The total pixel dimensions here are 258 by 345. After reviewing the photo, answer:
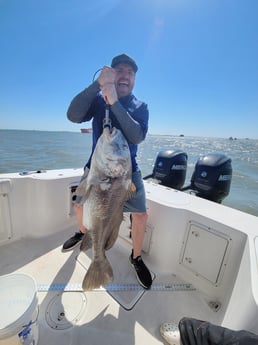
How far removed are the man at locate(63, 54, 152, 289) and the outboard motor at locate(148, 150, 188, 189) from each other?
1.35 m

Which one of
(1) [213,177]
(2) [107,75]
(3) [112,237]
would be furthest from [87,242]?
(1) [213,177]

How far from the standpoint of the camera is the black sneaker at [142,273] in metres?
1.69

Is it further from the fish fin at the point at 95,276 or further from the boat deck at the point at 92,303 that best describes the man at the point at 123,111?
the fish fin at the point at 95,276

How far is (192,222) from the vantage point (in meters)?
1.67

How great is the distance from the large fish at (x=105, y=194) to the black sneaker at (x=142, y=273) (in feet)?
1.69

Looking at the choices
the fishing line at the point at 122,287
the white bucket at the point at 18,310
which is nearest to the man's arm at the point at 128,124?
the white bucket at the point at 18,310

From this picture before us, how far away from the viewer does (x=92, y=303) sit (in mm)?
1494

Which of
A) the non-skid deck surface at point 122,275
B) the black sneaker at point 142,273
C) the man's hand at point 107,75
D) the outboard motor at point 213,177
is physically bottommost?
the non-skid deck surface at point 122,275

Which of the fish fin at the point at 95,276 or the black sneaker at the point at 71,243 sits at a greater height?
the fish fin at the point at 95,276

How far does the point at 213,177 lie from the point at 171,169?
0.62m

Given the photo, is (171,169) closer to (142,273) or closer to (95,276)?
(142,273)

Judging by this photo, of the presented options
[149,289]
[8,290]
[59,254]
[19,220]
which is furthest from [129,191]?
[19,220]

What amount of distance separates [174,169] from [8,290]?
8.05ft

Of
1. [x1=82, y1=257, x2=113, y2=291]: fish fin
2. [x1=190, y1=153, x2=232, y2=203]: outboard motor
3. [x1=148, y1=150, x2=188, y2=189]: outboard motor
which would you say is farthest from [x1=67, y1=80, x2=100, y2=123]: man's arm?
A: [x1=190, y1=153, x2=232, y2=203]: outboard motor
